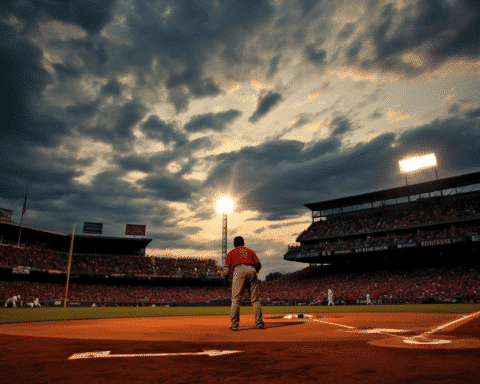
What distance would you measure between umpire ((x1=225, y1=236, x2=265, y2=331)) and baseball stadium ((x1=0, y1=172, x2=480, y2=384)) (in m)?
0.52

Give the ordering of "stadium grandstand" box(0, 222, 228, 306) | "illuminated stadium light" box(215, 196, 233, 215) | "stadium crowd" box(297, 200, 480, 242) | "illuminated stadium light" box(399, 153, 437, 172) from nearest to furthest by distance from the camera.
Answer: "stadium grandstand" box(0, 222, 228, 306) → "stadium crowd" box(297, 200, 480, 242) → "illuminated stadium light" box(399, 153, 437, 172) → "illuminated stadium light" box(215, 196, 233, 215)

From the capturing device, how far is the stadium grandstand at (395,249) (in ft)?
116

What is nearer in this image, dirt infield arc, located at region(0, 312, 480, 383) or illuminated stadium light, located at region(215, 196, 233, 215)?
dirt infield arc, located at region(0, 312, 480, 383)

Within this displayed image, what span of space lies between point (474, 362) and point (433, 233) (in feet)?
136

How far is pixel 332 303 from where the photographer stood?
32.2m

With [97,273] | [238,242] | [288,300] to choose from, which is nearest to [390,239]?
[288,300]

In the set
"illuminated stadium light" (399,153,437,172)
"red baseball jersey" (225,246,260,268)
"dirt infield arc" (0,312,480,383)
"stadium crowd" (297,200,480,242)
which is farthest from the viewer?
"illuminated stadium light" (399,153,437,172)

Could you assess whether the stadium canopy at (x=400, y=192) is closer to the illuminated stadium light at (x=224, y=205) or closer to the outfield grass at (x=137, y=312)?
the illuminated stadium light at (x=224, y=205)

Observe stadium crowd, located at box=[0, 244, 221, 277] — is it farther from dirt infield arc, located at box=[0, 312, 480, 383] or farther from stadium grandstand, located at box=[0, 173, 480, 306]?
dirt infield arc, located at box=[0, 312, 480, 383]

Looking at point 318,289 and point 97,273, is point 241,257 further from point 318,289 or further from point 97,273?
point 97,273

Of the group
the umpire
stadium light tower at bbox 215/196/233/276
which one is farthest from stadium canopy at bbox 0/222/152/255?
the umpire

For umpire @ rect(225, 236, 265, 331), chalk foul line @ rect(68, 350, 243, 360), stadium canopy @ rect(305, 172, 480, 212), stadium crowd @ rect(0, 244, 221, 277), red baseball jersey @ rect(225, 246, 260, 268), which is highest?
stadium canopy @ rect(305, 172, 480, 212)

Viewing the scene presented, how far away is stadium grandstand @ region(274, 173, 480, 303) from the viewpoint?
35.3 meters

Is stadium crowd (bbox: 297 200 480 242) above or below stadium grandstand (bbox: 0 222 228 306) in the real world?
above
